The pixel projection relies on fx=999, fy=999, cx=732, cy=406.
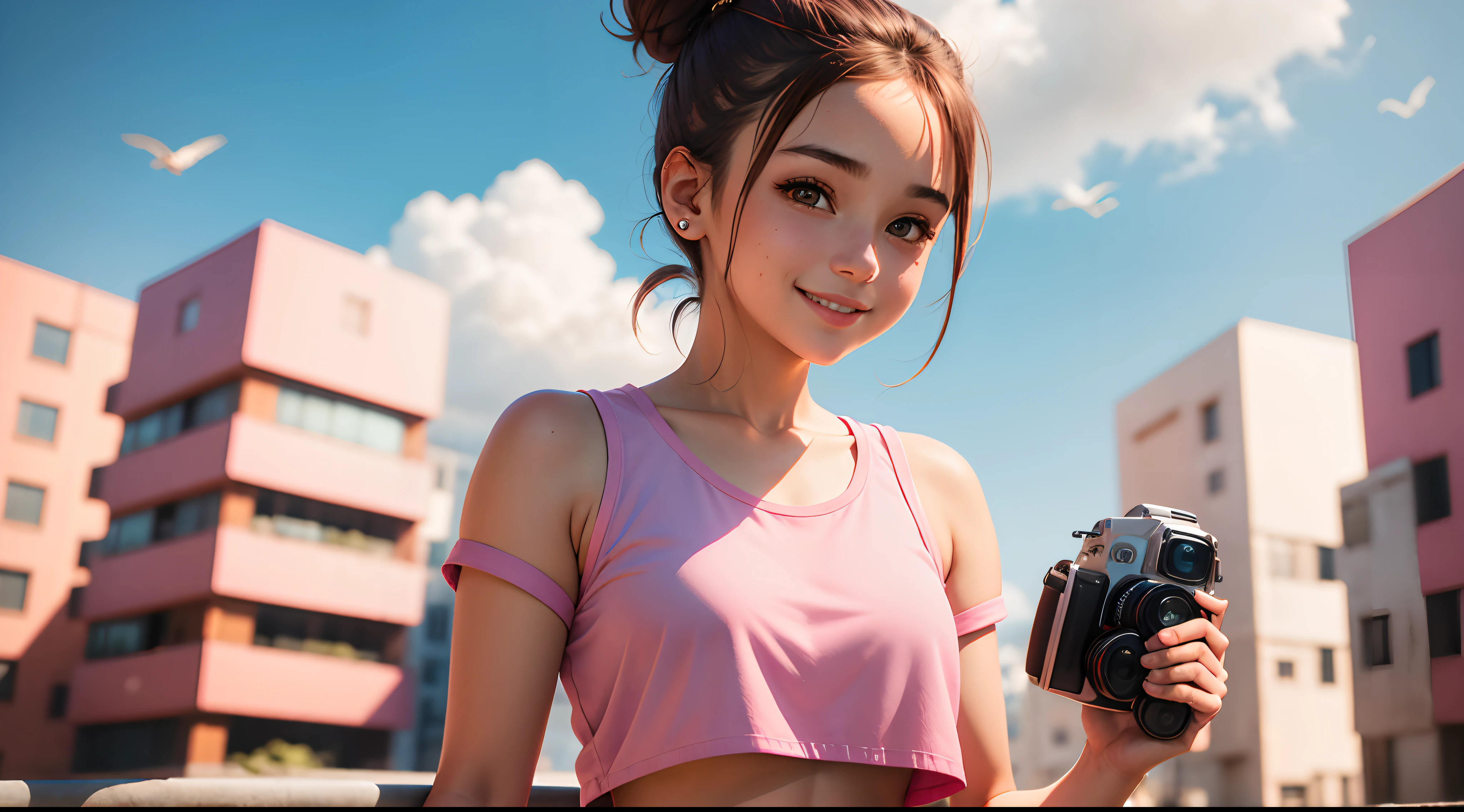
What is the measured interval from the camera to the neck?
0.34 metres

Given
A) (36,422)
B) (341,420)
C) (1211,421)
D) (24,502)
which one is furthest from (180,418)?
(1211,421)

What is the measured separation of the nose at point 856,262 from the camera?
0.95m

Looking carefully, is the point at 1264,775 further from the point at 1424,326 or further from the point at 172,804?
the point at 172,804

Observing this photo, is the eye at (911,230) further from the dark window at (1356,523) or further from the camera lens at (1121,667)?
the dark window at (1356,523)

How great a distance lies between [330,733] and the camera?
19031mm

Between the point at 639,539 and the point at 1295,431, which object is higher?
the point at 1295,431

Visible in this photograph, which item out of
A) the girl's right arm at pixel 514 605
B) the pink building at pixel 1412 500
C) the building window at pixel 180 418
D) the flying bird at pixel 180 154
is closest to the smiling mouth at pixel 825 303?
the girl's right arm at pixel 514 605

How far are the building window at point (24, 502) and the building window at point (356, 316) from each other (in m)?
6.58

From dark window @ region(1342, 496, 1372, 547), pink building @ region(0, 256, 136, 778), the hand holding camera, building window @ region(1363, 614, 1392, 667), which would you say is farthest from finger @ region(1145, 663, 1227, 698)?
pink building @ region(0, 256, 136, 778)

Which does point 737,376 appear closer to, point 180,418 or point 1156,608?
point 1156,608

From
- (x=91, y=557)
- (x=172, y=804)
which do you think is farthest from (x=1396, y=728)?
(x=91, y=557)

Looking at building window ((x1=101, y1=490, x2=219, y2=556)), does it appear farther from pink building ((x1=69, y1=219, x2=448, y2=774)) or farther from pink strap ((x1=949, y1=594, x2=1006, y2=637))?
pink strap ((x1=949, y1=594, x2=1006, y2=637))

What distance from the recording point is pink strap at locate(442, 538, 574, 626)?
872 millimetres

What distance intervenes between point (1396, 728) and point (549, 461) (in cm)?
1983
